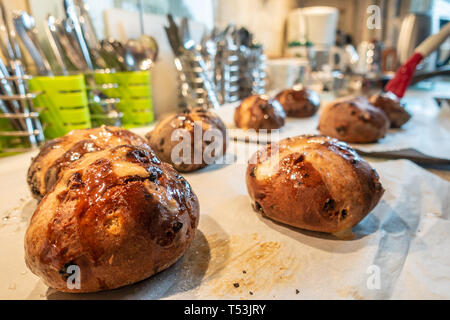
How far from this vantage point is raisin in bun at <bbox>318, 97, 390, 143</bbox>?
1.93 meters

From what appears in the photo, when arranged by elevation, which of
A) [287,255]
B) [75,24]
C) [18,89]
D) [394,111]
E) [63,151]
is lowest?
[287,255]

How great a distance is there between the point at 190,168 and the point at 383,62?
149 inches

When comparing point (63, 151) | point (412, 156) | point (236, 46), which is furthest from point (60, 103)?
point (412, 156)

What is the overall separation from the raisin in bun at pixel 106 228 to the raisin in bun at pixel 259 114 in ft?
4.62

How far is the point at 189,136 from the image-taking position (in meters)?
1.54

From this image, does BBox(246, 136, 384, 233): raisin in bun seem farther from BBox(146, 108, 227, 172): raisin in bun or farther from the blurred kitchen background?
the blurred kitchen background

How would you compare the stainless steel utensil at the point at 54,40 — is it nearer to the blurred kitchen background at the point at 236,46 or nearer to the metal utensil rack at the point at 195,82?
the blurred kitchen background at the point at 236,46

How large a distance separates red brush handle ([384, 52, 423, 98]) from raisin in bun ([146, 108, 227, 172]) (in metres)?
1.94

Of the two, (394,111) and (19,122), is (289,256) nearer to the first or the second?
(19,122)

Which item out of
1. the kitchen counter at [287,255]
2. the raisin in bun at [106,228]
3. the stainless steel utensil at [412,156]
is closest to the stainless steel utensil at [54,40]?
the kitchen counter at [287,255]

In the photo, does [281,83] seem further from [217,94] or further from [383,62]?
[383,62]

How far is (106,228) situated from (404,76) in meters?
2.82

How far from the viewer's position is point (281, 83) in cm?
379
